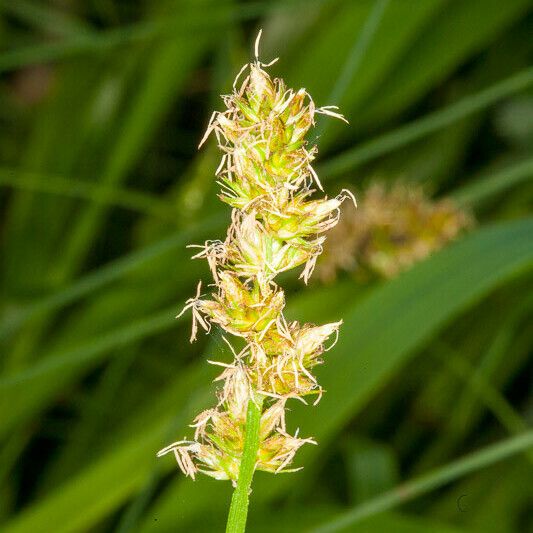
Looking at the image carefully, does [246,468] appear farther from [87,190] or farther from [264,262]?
[87,190]

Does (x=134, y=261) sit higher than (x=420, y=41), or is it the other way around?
(x=420, y=41)

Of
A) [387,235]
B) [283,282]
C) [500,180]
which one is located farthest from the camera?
[283,282]

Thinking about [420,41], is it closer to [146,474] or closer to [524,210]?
[524,210]

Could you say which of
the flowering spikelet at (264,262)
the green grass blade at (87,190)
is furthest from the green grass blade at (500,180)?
the flowering spikelet at (264,262)

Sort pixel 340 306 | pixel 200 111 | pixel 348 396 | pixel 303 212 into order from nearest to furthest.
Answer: pixel 303 212 < pixel 348 396 < pixel 340 306 < pixel 200 111

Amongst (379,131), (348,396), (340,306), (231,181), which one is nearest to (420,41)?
(379,131)

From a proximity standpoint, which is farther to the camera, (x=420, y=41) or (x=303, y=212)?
(x=420, y=41)

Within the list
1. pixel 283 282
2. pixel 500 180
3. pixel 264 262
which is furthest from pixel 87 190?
pixel 264 262
